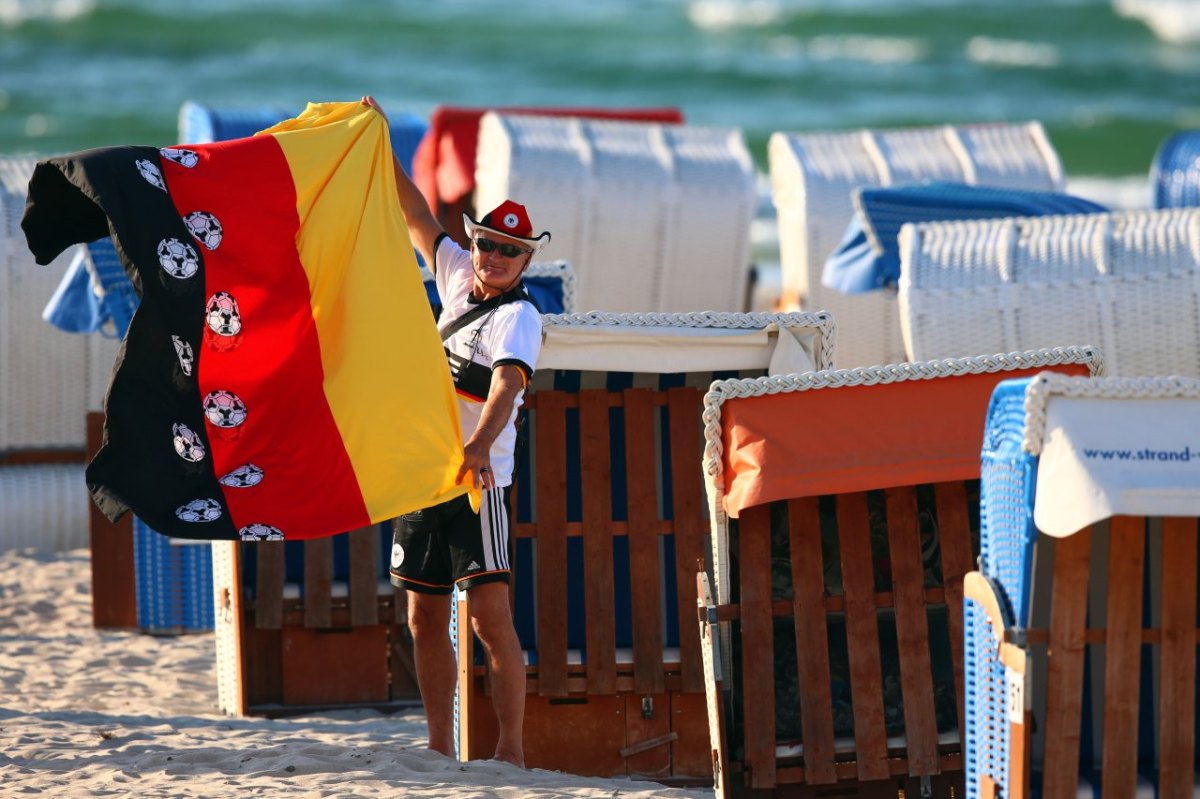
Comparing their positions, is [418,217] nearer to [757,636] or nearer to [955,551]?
[757,636]

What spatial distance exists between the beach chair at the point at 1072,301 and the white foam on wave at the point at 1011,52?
24285mm

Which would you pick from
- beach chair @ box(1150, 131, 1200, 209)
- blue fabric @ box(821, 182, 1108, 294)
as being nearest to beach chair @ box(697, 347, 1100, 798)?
blue fabric @ box(821, 182, 1108, 294)

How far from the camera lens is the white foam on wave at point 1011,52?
30.6 m

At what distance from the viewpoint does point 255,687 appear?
6176 mm

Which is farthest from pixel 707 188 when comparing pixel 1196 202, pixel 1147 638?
pixel 1147 638

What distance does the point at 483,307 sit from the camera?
5.02 metres

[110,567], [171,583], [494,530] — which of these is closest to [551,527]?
[494,530]

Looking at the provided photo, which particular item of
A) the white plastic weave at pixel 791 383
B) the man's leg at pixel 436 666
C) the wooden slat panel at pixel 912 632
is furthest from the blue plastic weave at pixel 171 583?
the wooden slat panel at pixel 912 632

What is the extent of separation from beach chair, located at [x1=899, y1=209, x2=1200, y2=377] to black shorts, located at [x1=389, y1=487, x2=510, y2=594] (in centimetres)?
266

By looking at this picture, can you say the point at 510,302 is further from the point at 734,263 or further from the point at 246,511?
the point at 734,263

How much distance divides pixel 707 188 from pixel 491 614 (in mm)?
5625

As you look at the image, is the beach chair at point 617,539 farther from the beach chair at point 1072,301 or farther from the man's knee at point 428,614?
the beach chair at point 1072,301

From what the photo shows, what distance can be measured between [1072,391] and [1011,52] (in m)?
28.8

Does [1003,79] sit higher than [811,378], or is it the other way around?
[1003,79]
